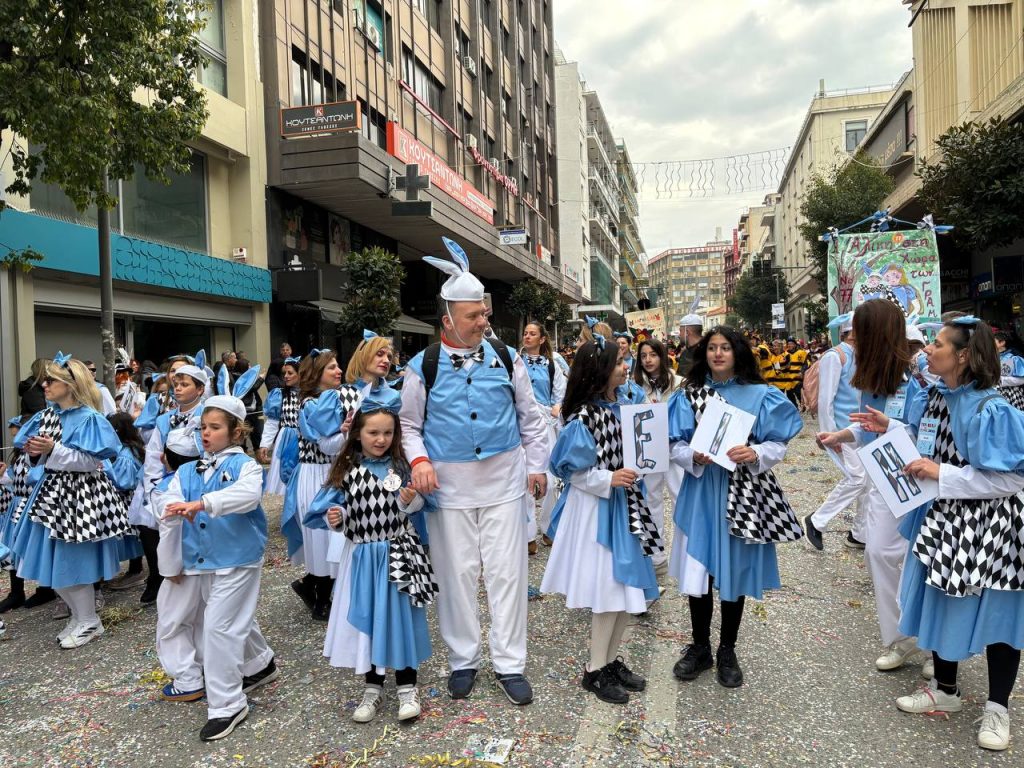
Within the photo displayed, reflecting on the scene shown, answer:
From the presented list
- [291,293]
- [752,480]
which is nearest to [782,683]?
[752,480]

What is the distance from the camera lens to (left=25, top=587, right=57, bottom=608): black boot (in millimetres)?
5258

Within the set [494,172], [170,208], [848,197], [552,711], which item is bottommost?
[552,711]

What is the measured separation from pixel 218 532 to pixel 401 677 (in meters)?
1.13

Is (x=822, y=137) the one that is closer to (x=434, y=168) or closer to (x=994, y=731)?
(x=434, y=168)

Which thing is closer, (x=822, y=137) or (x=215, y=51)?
(x=215, y=51)

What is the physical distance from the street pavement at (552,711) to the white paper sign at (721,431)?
47.2 inches

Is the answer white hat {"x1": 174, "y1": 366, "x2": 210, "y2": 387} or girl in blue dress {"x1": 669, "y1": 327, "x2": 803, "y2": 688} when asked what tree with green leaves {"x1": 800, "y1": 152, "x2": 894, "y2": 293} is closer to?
girl in blue dress {"x1": 669, "y1": 327, "x2": 803, "y2": 688}

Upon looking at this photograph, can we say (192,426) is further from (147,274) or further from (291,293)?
(291,293)

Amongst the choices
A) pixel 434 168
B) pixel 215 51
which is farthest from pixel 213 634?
pixel 434 168

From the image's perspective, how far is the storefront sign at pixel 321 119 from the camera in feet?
51.5

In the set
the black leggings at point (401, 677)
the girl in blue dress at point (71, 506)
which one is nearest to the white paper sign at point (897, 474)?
the black leggings at point (401, 677)

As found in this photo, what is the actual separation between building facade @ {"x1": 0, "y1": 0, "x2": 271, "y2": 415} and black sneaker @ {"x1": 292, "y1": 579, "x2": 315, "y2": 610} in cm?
770

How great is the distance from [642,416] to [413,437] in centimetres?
117

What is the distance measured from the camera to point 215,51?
15039mm
